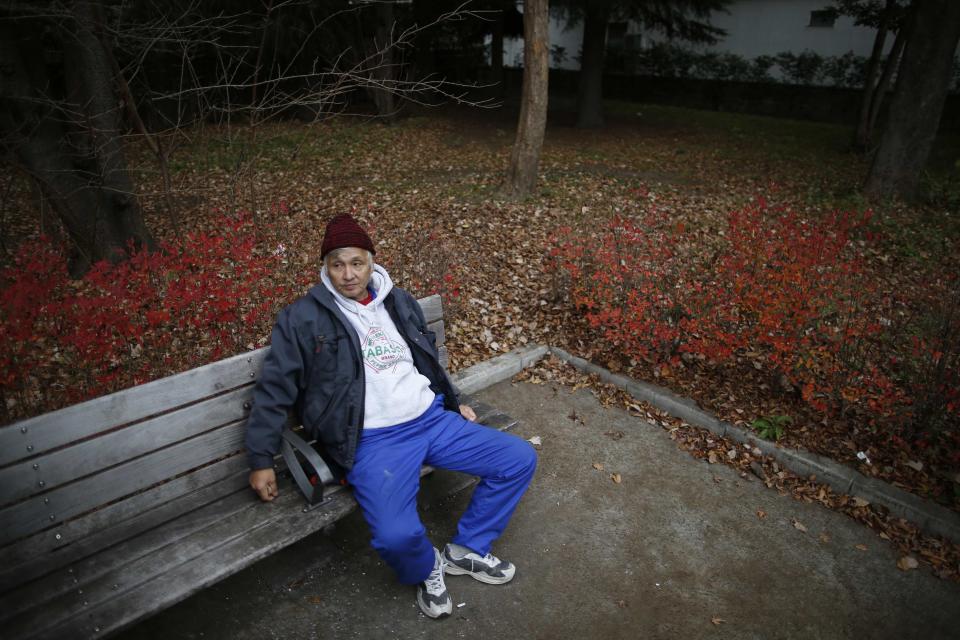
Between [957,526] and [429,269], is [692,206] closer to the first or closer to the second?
[429,269]

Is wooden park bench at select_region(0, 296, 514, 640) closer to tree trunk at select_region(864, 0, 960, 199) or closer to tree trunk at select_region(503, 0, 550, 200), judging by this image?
tree trunk at select_region(503, 0, 550, 200)

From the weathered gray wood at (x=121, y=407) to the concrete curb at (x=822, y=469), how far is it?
2.96 m

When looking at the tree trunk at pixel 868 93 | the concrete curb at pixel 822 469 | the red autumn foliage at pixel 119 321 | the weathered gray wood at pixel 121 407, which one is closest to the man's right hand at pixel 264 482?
the weathered gray wood at pixel 121 407

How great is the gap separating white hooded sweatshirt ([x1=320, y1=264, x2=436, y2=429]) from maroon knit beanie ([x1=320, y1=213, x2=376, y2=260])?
0.15 meters

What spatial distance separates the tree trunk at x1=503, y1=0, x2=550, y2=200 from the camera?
8.33 meters

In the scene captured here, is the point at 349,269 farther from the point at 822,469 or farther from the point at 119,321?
the point at 822,469

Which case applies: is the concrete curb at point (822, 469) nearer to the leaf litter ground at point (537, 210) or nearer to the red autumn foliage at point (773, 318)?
the leaf litter ground at point (537, 210)

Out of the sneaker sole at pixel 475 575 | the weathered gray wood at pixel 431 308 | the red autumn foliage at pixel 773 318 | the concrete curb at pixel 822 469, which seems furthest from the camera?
the red autumn foliage at pixel 773 318

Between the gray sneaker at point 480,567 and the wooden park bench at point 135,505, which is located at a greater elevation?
the wooden park bench at point 135,505

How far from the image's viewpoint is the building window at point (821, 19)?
23672mm

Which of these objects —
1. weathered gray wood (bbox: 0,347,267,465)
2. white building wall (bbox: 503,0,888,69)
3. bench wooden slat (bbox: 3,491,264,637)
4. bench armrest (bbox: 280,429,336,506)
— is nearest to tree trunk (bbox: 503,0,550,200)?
weathered gray wood (bbox: 0,347,267,465)

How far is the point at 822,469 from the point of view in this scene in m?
3.84

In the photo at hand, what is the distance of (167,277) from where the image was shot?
468 centimetres

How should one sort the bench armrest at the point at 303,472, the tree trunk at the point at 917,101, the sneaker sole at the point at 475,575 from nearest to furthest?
1. the bench armrest at the point at 303,472
2. the sneaker sole at the point at 475,575
3. the tree trunk at the point at 917,101
